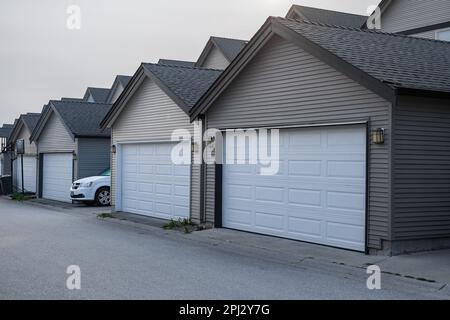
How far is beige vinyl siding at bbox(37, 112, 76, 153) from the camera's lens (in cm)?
2631

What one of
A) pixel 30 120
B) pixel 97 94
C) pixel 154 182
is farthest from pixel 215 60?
pixel 154 182

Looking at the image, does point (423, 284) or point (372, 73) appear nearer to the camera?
point (423, 284)

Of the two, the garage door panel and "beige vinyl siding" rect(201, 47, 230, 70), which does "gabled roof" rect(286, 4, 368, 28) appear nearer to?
"beige vinyl siding" rect(201, 47, 230, 70)

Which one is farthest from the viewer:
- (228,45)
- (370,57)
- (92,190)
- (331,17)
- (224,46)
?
(228,45)

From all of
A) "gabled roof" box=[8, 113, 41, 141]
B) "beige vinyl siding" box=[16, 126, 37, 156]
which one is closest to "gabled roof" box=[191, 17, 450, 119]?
"beige vinyl siding" box=[16, 126, 37, 156]

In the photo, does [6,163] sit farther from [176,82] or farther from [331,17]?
[176,82]

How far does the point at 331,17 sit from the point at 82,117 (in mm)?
12147

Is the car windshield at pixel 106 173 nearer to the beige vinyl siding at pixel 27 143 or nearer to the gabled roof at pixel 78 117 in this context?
the gabled roof at pixel 78 117

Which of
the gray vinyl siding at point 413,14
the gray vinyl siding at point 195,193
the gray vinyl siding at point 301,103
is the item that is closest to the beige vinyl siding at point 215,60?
the gray vinyl siding at point 413,14

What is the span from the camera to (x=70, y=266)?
1050 centimetres

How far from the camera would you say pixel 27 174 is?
3225 centimetres
